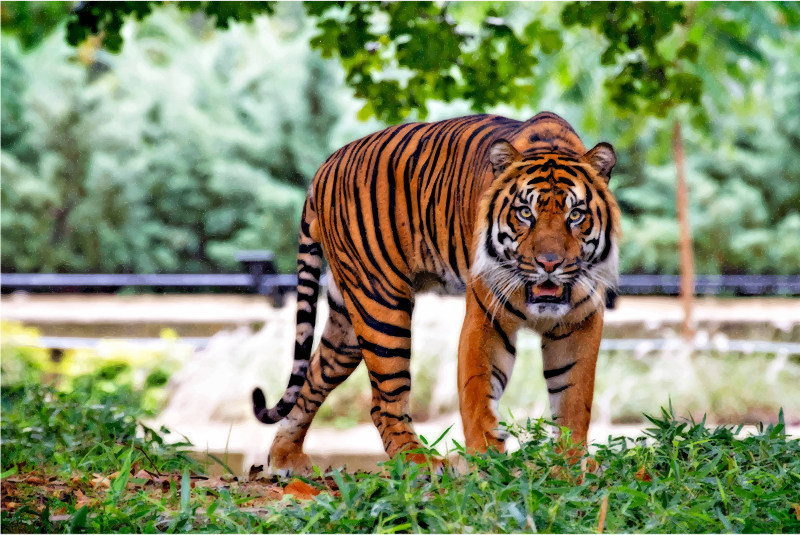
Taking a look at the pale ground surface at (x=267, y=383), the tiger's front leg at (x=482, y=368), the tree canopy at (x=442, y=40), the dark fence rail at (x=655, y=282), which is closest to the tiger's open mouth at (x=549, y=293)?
the tiger's front leg at (x=482, y=368)

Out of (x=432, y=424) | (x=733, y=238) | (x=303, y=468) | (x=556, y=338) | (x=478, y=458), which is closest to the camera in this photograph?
(x=478, y=458)

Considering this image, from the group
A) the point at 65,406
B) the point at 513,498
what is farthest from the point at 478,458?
the point at 65,406

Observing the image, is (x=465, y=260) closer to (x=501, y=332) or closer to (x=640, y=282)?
(x=501, y=332)

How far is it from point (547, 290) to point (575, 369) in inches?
15.4

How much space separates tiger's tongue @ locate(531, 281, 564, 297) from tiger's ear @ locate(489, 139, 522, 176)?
1.58ft

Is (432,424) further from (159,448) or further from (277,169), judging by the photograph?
(277,169)

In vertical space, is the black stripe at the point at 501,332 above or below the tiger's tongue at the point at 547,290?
below

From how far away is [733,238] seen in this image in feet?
43.5

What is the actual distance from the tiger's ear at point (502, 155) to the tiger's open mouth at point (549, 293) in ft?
1.58

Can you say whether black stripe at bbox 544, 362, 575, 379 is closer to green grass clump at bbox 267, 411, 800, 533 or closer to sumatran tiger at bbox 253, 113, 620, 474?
sumatran tiger at bbox 253, 113, 620, 474

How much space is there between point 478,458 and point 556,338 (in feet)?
2.10

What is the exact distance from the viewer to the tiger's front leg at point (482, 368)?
284 cm

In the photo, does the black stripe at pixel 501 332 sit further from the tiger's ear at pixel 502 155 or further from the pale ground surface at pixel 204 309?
the pale ground surface at pixel 204 309

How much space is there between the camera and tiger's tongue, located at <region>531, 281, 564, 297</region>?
270 cm
